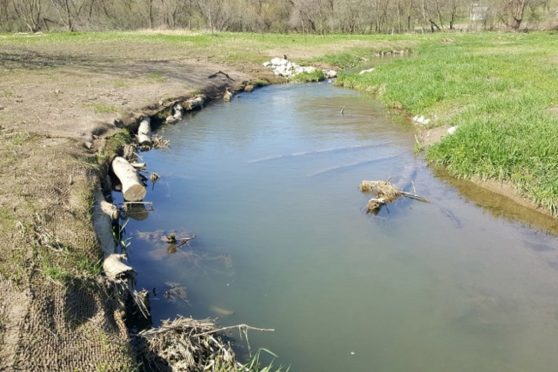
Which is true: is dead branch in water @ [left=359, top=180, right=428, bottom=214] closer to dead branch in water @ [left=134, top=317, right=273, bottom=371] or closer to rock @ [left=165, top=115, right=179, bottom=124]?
dead branch in water @ [left=134, top=317, right=273, bottom=371]

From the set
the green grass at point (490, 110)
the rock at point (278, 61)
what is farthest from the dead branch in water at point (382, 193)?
the rock at point (278, 61)

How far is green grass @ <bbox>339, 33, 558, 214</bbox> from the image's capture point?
30.1ft

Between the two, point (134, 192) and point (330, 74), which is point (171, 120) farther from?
point (330, 74)

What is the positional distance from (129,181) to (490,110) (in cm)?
919

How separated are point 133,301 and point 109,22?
210 feet

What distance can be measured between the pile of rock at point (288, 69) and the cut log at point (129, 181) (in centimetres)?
1707

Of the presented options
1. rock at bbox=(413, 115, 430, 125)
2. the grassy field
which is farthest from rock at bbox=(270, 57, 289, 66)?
rock at bbox=(413, 115, 430, 125)

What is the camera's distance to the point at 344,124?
573 inches

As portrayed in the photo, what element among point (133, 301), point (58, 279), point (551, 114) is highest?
point (551, 114)

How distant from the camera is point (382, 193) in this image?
29.2 feet

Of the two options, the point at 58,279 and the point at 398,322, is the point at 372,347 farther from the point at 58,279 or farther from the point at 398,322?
the point at 58,279

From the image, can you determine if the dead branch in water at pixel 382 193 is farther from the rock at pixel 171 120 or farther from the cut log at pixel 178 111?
the cut log at pixel 178 111

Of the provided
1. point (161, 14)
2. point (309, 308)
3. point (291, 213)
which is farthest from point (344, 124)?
point (161, 14)

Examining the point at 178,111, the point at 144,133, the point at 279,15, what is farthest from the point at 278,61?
the point at 279,15
